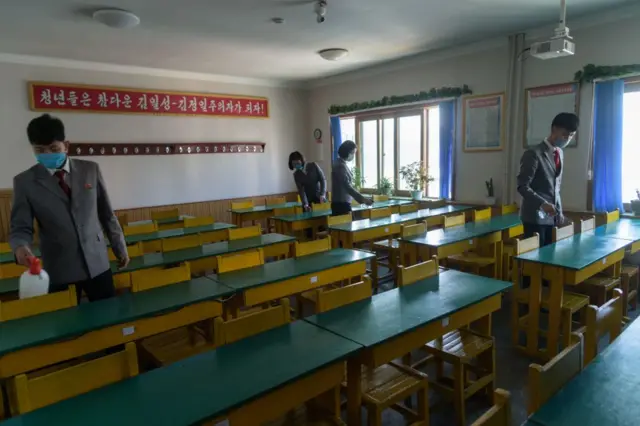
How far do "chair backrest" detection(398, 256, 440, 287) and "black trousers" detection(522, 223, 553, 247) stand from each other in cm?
137

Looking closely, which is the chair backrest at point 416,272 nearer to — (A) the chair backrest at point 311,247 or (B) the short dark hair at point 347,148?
(A) the chair backrest at point 311,247

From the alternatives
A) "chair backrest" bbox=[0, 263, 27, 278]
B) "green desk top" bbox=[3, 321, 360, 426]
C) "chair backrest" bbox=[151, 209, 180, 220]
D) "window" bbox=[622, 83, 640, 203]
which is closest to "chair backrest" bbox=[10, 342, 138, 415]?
"green desk top" bbox=[3, 321, 360, 426]

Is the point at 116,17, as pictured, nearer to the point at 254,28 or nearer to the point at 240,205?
the point at 254,28

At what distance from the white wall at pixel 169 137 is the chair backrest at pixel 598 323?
611 cm

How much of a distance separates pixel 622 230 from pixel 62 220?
4186 mm

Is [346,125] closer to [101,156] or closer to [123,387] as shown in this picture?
[101,156]

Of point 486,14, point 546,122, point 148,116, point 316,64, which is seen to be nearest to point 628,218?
point 546,122

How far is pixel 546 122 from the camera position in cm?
488

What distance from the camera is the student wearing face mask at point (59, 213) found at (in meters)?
2.03

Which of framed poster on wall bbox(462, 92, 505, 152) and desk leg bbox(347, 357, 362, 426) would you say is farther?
framed poster on wall bbox(462, 92, 505, 152)

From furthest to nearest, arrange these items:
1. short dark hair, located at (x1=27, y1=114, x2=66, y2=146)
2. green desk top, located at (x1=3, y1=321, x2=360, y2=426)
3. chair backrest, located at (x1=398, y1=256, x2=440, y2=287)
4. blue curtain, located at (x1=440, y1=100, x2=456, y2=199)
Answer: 1. blue curtain, located at (x1=440, y1=100, x2=456, y2=199)
2. chair backrest, located at (x1=398, y1=256, x2=440, y2=287)
3. short dark hair, located at (x1=27, y1=114, x2=66, y2=146)
4. green desk top, located at (x1=3, y1=321, x2=360, y2=426)

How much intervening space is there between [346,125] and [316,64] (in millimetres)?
1513

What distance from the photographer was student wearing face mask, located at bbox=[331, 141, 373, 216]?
4.41 metres

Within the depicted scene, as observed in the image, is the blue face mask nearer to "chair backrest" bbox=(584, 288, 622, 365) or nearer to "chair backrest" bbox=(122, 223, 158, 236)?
"chair backrest" bbox=(122, 223, 158, 236)
